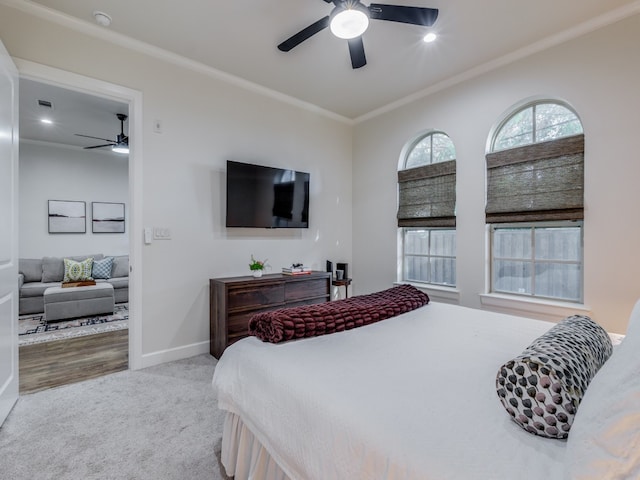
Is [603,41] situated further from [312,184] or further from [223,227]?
[223,227]

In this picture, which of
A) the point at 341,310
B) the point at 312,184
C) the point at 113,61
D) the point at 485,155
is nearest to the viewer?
the point at 341,310

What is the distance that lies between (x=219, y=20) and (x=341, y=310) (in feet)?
7.95

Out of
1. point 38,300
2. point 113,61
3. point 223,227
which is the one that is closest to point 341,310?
point 223,227

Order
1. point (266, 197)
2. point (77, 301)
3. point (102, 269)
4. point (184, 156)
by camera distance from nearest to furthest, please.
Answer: point (184, 156) → point (266, 197) → point (77, 301) → point (102, 269)

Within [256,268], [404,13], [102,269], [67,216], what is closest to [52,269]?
[102,269]

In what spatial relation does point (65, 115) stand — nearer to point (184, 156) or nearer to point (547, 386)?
point (184, 156)

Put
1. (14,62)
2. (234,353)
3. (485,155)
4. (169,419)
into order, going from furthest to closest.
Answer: (485,155)
(14,62)
(169,419)
(234,353)

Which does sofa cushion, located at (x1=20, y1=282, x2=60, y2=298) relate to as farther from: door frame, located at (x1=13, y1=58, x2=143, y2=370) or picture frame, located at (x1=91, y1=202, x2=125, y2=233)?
door frame, located at (x1=13, y1=58, x2=143, y2=370)

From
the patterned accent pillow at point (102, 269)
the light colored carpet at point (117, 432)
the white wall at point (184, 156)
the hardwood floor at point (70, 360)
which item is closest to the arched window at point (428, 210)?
the white wall at point (184, 156)

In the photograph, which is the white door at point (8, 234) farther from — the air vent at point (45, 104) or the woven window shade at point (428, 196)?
the woven window shade at point (428, 196)

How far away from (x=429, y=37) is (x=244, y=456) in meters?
3.25

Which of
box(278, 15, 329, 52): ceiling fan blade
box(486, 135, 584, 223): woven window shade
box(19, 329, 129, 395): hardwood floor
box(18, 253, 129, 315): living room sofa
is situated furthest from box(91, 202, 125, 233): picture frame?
box(486, 135, 584, 223): woven window shade

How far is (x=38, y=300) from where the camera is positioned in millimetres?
4641

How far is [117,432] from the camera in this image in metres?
1.89
